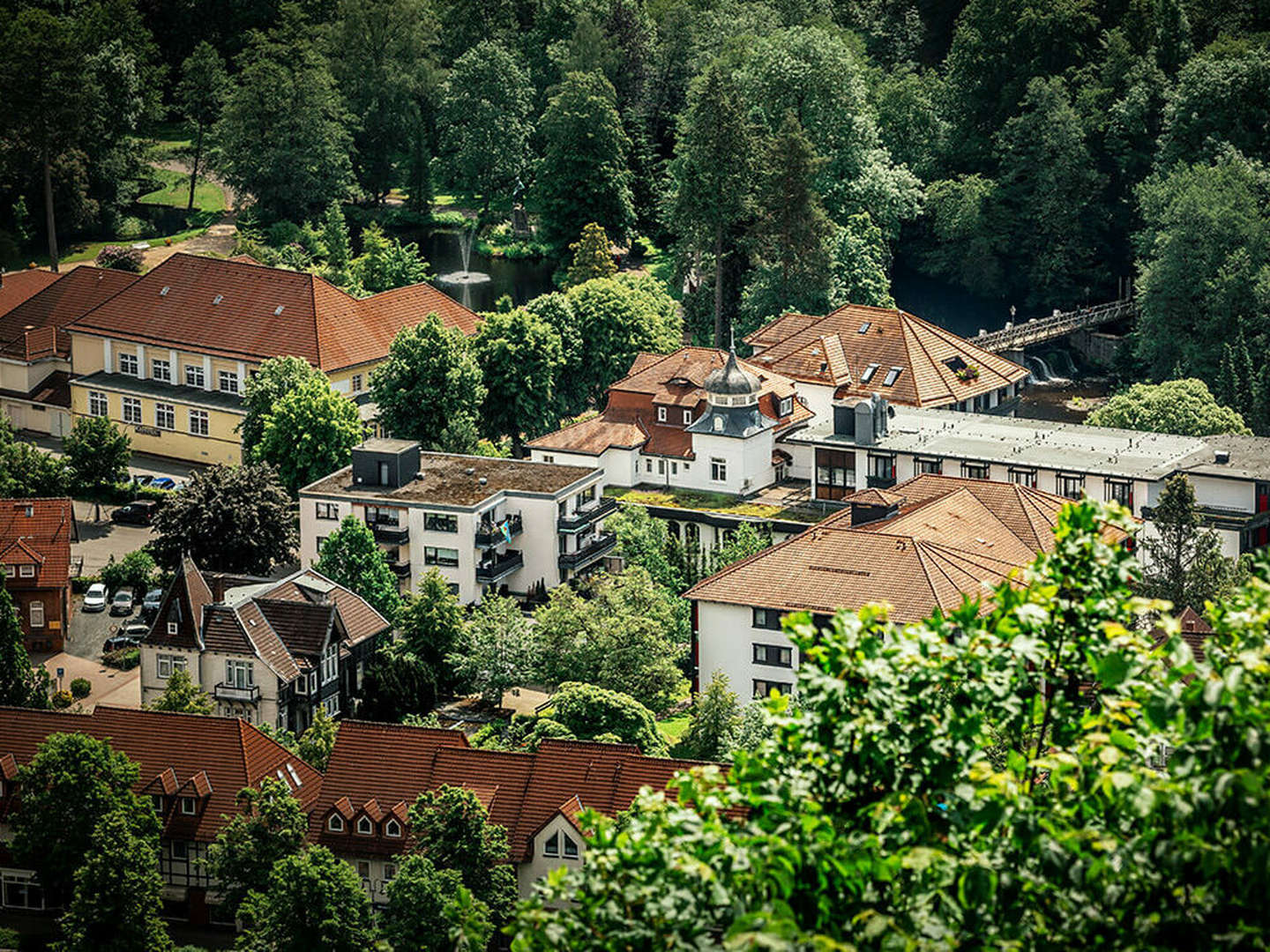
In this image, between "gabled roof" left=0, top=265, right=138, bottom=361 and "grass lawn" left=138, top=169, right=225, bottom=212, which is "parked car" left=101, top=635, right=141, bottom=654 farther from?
"grass lawn" left=138, top=169, right=225, bottom=212

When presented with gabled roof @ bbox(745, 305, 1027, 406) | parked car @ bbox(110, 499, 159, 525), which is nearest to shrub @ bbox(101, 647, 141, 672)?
parked car @ bbox(110, 499, 159, 525)

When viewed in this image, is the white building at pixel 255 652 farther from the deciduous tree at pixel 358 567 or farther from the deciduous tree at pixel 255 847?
the deciduous tree at pixel 255 847

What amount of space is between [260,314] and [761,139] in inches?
1039

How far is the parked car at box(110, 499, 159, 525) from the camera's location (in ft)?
290

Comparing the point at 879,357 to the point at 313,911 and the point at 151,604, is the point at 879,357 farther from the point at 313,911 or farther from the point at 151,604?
the point at 313,911

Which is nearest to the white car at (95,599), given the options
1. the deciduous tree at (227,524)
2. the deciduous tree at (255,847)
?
the deciduous tree at (227,524)

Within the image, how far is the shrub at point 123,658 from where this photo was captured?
75.2m

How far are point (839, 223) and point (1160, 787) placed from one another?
3850 inches

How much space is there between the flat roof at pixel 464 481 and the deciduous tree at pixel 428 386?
4447 mm

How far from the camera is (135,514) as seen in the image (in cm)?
8850

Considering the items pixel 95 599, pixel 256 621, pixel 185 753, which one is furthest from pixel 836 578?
pixel 95 599

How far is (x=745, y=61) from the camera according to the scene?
127188 millimetres

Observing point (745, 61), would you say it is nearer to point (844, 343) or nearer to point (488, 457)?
point (844, 343)

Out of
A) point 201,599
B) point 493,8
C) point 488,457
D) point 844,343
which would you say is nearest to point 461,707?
point 201,599
